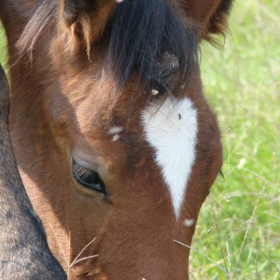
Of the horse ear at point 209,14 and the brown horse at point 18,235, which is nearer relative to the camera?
the brown horse at point 18,235

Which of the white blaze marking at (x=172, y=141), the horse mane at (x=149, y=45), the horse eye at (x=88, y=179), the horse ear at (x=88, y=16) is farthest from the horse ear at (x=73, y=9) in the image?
the horse eye at (x=88, y=179)

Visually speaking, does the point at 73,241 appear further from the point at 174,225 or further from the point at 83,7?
the point at 83,7

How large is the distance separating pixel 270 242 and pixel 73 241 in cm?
166

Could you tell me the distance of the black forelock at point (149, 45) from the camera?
114 inches

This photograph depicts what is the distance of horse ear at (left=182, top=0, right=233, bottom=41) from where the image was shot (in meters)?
3.41

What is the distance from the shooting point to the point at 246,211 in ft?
15.3

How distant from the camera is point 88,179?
2898 mm

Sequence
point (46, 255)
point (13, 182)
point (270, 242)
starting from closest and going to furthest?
point (46, 255)
point (13, 182)
point (270, 242)

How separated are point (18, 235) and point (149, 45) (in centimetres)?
85

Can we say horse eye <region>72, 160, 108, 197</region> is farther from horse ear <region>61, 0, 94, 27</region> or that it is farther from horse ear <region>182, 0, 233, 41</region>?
horse ear <region>182, 0, 233, 41</region>

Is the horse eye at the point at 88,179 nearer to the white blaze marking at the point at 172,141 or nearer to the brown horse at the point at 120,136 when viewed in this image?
the brown horse at the point at 120,136

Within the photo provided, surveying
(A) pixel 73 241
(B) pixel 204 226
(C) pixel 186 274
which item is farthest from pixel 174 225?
(B) pixel 204 226

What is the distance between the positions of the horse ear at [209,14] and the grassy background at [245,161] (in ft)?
0.26

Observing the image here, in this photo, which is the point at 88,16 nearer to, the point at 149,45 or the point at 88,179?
the point at 149,45
